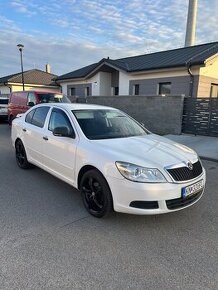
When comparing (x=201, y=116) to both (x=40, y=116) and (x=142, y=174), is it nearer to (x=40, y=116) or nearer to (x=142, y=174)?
(x=40, y=116)

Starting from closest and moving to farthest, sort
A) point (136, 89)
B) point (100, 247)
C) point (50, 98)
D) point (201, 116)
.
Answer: point (100, 247) → point (201, 116) → point (50, 98) → point (136, 89)

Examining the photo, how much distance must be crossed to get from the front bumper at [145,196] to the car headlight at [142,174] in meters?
0.05

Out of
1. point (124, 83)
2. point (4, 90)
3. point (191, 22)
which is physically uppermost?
point (191, 22)

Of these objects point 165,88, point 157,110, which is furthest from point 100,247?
point 165,88

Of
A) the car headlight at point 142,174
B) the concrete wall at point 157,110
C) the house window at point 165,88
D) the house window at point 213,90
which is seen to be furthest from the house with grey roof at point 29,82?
the car headlight at point 142,174

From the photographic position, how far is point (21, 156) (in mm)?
6055

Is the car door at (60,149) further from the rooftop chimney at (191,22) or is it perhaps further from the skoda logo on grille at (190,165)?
the rooftop chimney at (191,22)

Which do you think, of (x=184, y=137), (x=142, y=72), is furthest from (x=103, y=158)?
(x=142, y=72)

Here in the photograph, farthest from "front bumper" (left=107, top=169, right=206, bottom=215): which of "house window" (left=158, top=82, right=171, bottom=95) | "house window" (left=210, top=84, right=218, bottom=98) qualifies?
"house window" (left=210, top=84, right=218, bottom=98)

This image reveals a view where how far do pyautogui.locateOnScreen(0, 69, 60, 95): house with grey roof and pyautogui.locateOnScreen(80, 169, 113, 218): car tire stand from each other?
2781 centimetres

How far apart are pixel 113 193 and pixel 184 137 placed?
→ 8047mm

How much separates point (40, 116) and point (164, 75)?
40.1 ft

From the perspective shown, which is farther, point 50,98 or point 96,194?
point 50,98

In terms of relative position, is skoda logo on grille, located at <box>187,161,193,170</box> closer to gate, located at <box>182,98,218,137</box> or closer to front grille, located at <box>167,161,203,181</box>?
front grille, located at <box>167,161,203,181</box>
